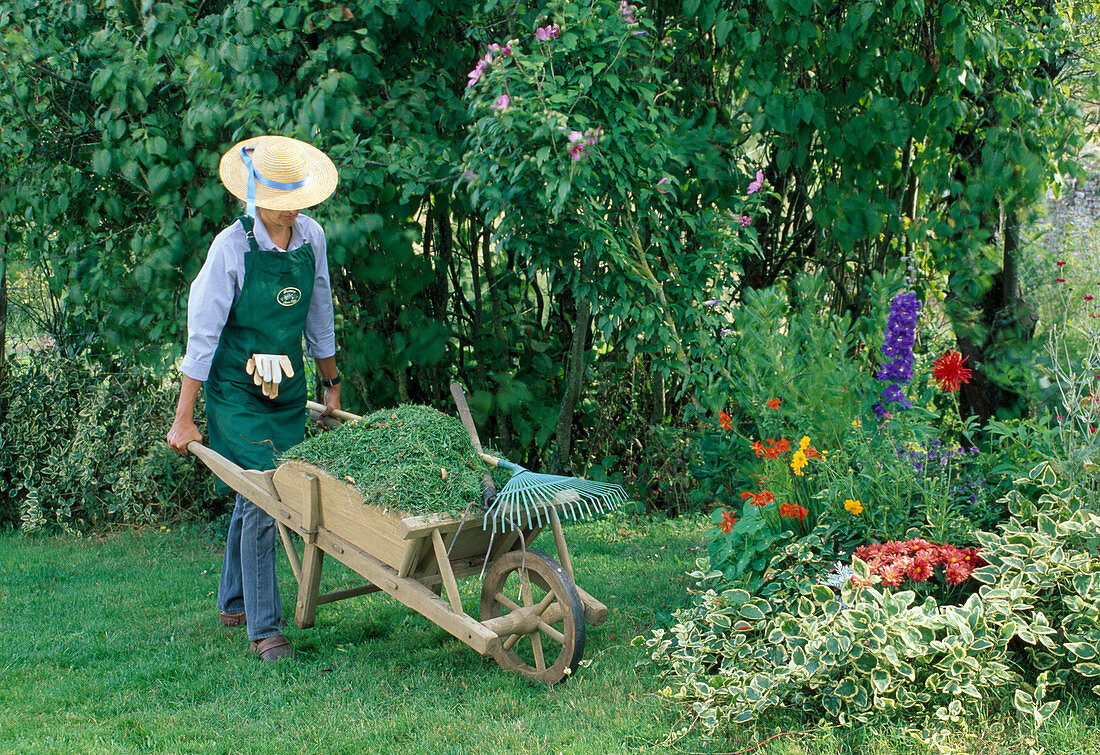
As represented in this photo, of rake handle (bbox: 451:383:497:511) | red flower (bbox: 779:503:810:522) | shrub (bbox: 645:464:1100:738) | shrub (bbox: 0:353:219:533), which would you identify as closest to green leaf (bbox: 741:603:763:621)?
shrub (bbox: 645:464:1100:738)

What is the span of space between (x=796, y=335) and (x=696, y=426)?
1.80 m

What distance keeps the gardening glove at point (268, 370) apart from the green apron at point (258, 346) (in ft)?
0.11

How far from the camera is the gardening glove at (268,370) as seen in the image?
3.19 metres

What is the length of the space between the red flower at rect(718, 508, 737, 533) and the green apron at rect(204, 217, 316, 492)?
5.11 feet

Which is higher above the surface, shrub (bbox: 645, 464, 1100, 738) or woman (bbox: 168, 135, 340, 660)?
woman (bbox: 168, 135, 340, 660)

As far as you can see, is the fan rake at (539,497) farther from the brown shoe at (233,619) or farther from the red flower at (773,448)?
the brown shoe at (233,619)

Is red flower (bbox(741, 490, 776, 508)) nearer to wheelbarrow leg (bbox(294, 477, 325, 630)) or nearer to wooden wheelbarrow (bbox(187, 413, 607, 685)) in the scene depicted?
wooden wheelbarrow (bbox(187, 413, 607, 685))

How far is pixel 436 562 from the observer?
288 centimetres

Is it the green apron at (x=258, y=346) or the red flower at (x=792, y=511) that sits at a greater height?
the green apron at (x=258, y=346)

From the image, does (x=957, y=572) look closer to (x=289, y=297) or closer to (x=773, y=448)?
(x=773, y=448)

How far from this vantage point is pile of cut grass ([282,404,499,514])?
2.71 meters

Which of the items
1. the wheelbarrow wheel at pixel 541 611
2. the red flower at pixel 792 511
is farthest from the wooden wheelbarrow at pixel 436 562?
→ the red flower at pixel 792 511

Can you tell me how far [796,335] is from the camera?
Answer: 3340 millimetres

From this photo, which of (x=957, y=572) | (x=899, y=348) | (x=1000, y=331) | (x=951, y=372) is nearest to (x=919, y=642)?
(x=957, y=572)
